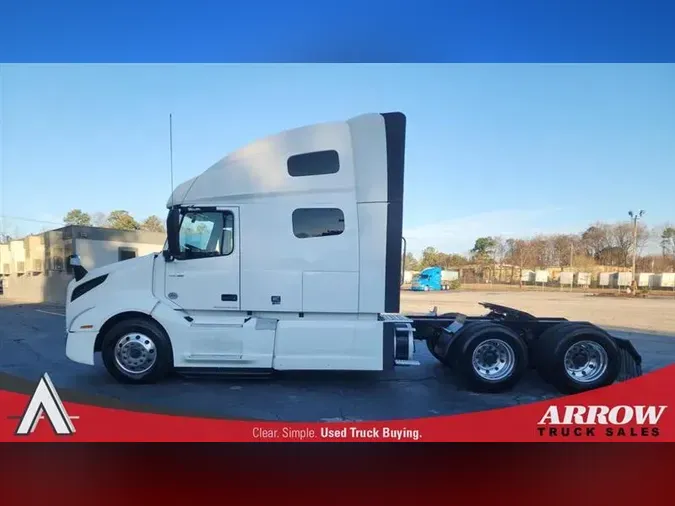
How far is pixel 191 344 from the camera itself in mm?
3689

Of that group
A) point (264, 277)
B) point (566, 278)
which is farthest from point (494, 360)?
point (264, 277)

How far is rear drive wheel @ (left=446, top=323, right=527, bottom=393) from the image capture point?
366 cm

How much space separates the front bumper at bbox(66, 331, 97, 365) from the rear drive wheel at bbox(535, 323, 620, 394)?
155 inches

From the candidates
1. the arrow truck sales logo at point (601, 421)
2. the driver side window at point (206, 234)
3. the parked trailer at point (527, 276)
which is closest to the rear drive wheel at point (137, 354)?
the driver side window at point (206, 234)

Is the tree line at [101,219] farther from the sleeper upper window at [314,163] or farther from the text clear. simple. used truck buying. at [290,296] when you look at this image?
the sleeper upper window at [314,163]

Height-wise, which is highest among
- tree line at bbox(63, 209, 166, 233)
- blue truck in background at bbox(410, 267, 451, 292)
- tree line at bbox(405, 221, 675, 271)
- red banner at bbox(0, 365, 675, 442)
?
tree line at bbox(63, 209, 166, 233)

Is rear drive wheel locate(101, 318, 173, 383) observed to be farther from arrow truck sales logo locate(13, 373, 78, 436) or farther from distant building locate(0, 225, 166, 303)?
distant building locate(0, 225, 166, 303)

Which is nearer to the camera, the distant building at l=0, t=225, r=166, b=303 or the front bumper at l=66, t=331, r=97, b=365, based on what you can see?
the distant building at l=0, t=225, r=166, b=303

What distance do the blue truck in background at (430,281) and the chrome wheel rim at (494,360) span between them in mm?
651

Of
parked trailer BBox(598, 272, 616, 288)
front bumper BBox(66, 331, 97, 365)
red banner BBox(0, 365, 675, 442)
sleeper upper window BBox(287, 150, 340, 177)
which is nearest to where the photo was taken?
red banner BBox(0, 365, 675, 442)

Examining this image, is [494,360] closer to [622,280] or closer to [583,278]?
[583,278]

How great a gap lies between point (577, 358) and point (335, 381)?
210 cm

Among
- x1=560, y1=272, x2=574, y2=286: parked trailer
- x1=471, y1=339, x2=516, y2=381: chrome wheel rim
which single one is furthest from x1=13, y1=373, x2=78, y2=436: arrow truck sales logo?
x1=560, y1=272, x2=574, y2=286: parked trailer

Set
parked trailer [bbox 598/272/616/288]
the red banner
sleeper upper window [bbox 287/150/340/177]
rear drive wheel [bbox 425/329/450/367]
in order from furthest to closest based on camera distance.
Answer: rear drive wheel [bbox 425/329/450/367]
sleeper upper window [bbox 287/150/340/177]
parked trailer [bbox 598/272/616/288]
the red banner
